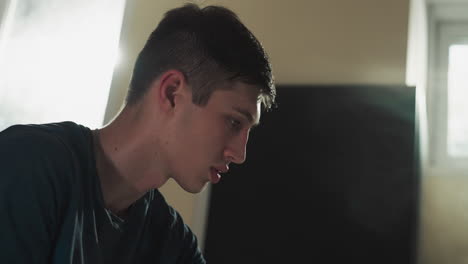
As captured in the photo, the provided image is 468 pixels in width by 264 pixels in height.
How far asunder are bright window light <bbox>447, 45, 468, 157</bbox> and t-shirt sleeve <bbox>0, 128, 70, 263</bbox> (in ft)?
5.06

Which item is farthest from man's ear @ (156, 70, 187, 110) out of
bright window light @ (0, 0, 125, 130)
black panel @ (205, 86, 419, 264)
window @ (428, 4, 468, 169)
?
window @ (428, 4, 468, 169)

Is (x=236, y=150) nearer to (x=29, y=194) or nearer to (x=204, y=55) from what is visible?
(x=204, y=55)

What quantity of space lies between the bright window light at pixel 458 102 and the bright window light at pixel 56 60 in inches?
48.1

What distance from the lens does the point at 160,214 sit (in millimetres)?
1036

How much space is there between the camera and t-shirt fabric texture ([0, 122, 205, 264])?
0.72m

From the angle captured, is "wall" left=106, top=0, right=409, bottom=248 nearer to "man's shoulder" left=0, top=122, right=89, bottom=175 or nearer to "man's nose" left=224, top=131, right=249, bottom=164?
"man's nose" left=224, top=131, right=249, bottom=164

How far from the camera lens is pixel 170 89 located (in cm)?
92

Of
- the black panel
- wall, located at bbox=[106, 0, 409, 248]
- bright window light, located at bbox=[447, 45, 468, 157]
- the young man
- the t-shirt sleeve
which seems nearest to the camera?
the t-shirt sleeve

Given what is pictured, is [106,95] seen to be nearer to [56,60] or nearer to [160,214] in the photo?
[56,60]

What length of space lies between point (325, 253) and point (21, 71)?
3.50 ft

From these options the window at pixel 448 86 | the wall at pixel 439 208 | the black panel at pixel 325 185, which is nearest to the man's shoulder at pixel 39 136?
the black panel at pixel 325 185

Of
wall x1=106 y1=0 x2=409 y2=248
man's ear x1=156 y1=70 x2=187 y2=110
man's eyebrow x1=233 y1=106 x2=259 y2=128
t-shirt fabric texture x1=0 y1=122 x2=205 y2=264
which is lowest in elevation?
t-shirt fabric texture x1=0 y1=122 x2=205 y2=264

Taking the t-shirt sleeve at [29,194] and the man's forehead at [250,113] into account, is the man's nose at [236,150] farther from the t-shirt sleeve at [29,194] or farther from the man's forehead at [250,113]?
the t-shirt sleeve at [29,194]

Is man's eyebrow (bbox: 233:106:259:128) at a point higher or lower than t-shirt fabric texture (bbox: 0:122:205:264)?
higher
